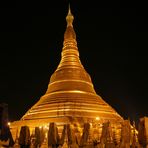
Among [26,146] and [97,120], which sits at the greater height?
[97,120]

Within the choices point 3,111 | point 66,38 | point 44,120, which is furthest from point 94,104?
point 3,111

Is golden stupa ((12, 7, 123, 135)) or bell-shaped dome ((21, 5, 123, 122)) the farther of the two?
bell-shaped dome ((21, 5, 123, 122))

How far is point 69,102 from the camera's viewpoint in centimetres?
3591

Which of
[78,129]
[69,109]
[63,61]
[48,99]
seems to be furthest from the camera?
[63,61]

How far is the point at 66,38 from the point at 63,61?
3.10 m

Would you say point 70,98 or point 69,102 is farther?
point 70,98

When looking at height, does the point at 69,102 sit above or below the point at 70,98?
below

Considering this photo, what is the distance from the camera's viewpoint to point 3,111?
2141 centimetres

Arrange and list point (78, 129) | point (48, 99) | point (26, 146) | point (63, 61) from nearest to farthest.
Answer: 1. point (26, 146)
2. point (78, 129)
3. point (48, 99)
4. point (63, 61)

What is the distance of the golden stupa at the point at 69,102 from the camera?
34.6 meters

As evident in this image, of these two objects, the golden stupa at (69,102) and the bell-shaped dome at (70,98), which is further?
the bell-shaped dome at (70,98)

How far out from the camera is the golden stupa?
3456 cm

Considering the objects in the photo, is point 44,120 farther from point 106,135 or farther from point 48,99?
point 106,135

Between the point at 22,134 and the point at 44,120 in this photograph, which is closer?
the point at 22,134
